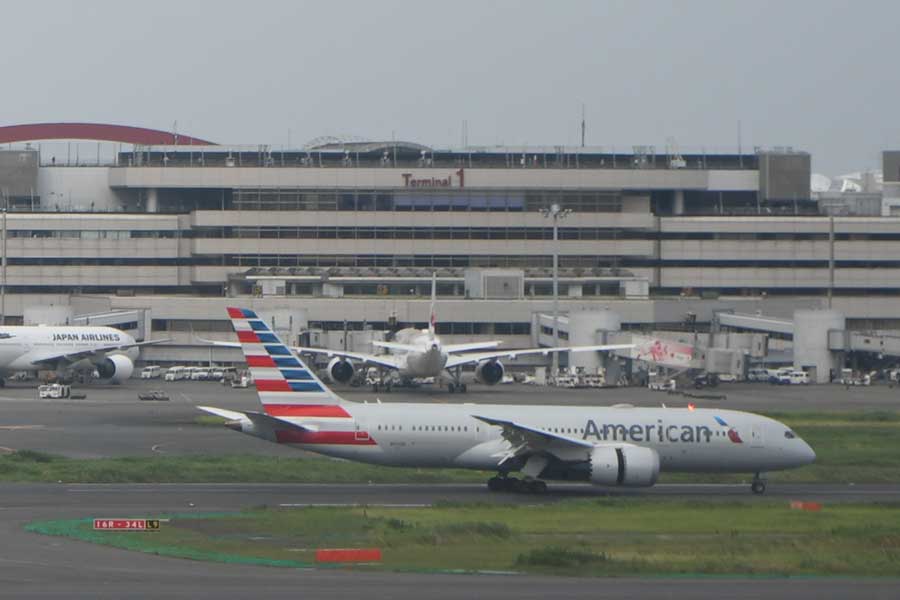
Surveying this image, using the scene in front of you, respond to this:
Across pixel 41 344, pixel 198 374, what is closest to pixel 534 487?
pixel 41 344

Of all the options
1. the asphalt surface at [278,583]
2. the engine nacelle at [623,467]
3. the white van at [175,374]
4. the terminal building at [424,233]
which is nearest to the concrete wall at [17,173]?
the terminal building at [424,233]

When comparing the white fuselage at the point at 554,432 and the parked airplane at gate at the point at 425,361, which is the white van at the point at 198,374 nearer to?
the parked airplane at gate at the point at 425,361

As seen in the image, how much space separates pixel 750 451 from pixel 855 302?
90266 mm

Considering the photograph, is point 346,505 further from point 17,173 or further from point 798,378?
point 17,173

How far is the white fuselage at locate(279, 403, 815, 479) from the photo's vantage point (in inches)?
1955

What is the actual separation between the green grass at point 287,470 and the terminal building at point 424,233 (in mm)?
67827

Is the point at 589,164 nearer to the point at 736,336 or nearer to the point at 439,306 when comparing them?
the point at 439,306

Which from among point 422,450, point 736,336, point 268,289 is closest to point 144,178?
point 268,289

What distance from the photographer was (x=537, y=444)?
49438 millimetres

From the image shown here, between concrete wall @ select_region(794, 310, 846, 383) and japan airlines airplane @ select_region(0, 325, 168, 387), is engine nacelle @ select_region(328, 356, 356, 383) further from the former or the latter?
→ concrete wall @ select_region(794, 310, 846, 383)

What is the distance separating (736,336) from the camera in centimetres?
10831

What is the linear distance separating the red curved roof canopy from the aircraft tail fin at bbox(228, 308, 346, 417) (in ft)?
365

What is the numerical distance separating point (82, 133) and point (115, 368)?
2517 inches

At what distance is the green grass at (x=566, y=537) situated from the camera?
34.9 m
